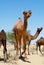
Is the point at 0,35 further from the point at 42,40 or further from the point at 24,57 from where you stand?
the point at 42,40

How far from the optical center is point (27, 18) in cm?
1598

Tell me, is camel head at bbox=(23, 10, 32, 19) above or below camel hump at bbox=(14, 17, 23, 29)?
above

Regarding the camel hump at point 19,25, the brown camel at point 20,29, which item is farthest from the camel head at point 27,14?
the camel hump at point 19,25

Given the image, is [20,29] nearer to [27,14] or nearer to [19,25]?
[19,25]

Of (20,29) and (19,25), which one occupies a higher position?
(19,25)

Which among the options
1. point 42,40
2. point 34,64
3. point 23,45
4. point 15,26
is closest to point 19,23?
point 15,26

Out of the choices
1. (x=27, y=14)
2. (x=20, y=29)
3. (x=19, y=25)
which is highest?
(x=27, y=14)

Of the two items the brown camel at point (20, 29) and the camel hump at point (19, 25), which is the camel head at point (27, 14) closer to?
the brown camel at point (20, 29)

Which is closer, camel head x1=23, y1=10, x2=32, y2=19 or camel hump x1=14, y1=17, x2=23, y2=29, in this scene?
camel head x1=23, y1=10, x2=32, y2=19

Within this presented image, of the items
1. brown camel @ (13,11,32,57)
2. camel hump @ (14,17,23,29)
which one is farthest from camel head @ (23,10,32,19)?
camel hump @ (14,17,23,29)

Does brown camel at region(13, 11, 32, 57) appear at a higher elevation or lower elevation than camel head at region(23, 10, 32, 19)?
lower

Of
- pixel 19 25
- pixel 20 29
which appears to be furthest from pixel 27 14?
pixel 20 29

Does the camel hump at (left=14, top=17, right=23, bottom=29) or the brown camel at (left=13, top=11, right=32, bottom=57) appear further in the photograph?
the camel hump at (left=14, top=17, right=23, bottom=29)

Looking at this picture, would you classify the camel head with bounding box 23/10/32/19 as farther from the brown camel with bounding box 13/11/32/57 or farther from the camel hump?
the camel hump
